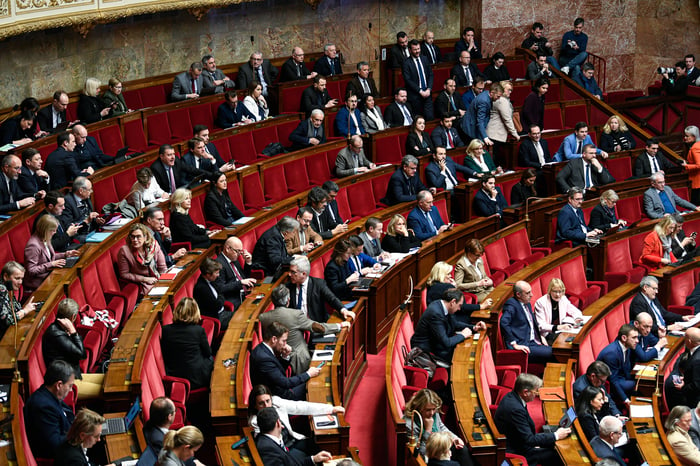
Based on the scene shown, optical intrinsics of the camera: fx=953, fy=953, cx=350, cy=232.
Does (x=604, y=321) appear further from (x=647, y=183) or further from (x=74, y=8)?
(x=74, y=8)

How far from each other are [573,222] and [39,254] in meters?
3.75

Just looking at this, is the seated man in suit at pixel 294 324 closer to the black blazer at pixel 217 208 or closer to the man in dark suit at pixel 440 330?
the man in dark suit at pixel 440 330

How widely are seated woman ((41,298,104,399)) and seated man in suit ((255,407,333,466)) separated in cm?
81

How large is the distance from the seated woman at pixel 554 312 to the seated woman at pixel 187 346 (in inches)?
82.1

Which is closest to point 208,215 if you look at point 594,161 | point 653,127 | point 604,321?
point 604,321

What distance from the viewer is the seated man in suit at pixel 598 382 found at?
4448 mm

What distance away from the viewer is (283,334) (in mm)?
4125

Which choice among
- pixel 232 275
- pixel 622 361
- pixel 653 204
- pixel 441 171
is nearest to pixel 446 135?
pixel 441 171

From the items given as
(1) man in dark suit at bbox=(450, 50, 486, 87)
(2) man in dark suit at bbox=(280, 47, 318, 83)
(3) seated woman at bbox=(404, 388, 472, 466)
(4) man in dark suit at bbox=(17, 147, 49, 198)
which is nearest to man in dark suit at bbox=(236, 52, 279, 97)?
(2) man in dark suit at bbox=(280, 47, 318, 83)

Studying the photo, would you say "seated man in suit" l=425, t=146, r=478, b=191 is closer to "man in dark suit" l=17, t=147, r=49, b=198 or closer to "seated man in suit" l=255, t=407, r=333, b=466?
"man in dark suit" l=17, t=147, r=49, b=198

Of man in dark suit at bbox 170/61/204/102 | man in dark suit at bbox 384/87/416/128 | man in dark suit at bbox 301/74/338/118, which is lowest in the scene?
man in dark suit at bbox 384/87/416/128

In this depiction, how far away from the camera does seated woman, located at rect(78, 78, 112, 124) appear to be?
277 inches

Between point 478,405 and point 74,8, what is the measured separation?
461 cm

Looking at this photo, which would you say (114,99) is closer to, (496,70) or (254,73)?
(254,73)
